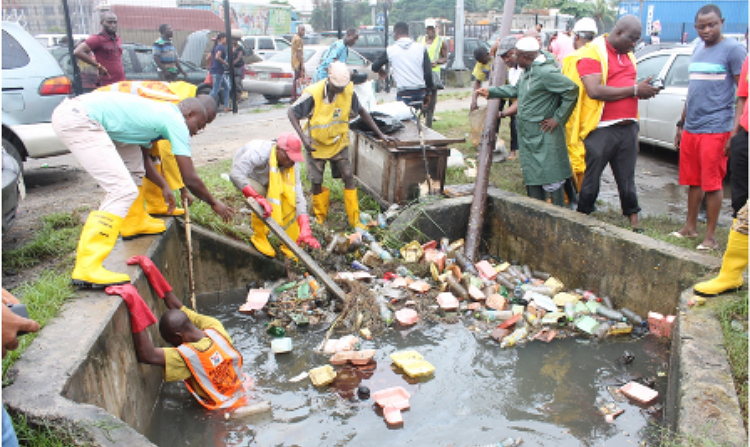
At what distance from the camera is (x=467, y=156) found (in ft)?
26.9

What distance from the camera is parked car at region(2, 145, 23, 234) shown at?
13.8 ft

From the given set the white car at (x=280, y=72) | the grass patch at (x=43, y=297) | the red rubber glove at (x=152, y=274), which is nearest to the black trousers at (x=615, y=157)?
the red rubber glove at (x=152, y=274)

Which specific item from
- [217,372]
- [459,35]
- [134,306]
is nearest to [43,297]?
[134,306]

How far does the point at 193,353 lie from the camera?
3328mm

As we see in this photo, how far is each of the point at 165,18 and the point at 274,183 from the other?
12.5 m

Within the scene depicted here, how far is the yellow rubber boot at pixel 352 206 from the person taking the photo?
19.5 feet

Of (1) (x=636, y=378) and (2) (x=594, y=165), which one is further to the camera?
(2) (x=594, y=165)

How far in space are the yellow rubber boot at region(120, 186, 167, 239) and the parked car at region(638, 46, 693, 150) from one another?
6.57m

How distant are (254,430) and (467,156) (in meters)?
5.66

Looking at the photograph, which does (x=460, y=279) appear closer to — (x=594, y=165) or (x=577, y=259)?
(x=577, y=259)

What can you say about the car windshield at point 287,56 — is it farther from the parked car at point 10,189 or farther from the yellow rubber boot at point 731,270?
the yellow rubber boot at point 731,270

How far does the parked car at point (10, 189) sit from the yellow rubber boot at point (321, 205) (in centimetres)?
266

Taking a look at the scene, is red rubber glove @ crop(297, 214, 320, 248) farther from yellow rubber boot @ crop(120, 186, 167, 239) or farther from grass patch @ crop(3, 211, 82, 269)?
grass patch @ crop(3, 211, 82, 269)

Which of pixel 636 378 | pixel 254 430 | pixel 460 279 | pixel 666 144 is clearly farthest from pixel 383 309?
pixel 666 144
